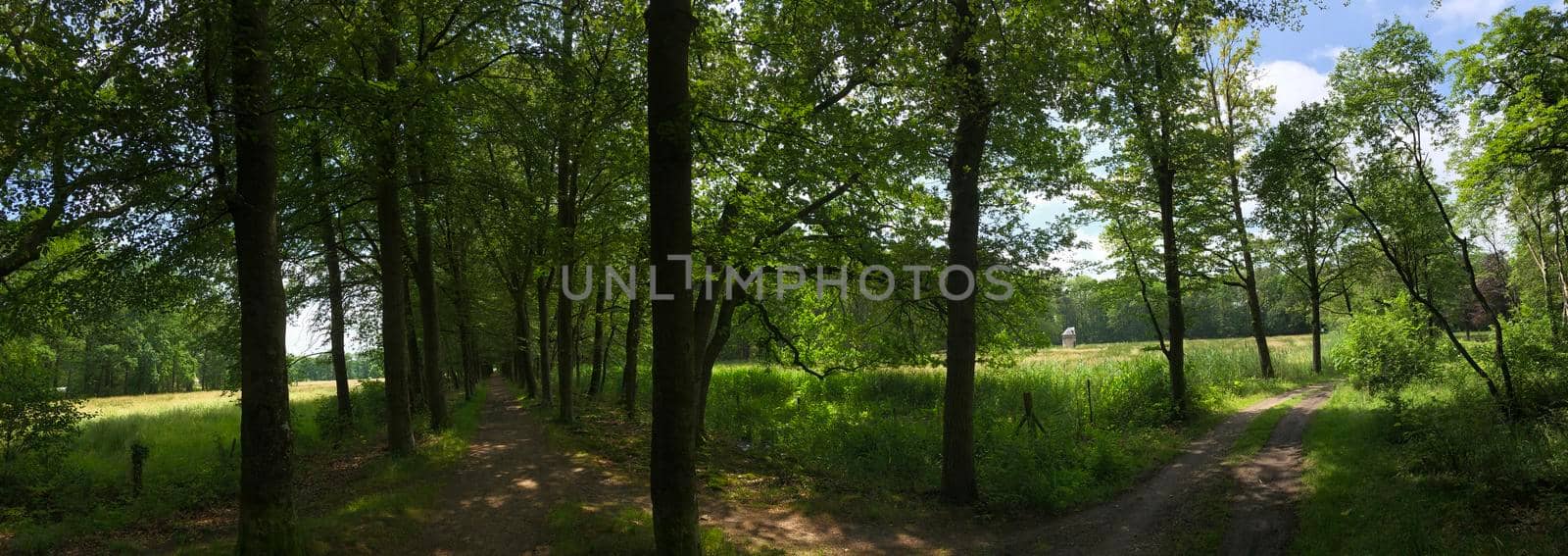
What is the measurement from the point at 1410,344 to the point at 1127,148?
24.4ft

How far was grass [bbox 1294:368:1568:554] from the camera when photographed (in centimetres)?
666

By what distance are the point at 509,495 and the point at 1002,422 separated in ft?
32.6

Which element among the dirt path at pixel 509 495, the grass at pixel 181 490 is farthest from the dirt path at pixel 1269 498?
the grass at pixel 181 490

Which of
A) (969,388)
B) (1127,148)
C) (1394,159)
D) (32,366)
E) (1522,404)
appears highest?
(1127,148)

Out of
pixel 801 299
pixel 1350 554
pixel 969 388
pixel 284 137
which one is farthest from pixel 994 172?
pixel 284 137

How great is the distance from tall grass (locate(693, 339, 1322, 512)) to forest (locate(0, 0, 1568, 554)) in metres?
0.13

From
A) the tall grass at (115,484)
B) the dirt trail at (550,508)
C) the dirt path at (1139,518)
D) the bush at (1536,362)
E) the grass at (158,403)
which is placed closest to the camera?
the dirt trail at (550,508)

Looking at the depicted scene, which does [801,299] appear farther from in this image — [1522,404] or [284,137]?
[1522,404]

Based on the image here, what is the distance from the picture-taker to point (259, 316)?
19.3 feet

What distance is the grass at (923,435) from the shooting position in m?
9.94

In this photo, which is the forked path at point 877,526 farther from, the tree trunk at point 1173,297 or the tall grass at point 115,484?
the tree trunk at point 1173,297

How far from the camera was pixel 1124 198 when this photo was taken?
17406mm

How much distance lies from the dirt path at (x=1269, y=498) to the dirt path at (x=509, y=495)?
7482mm

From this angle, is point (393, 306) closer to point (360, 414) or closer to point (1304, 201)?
point (360, 414)
